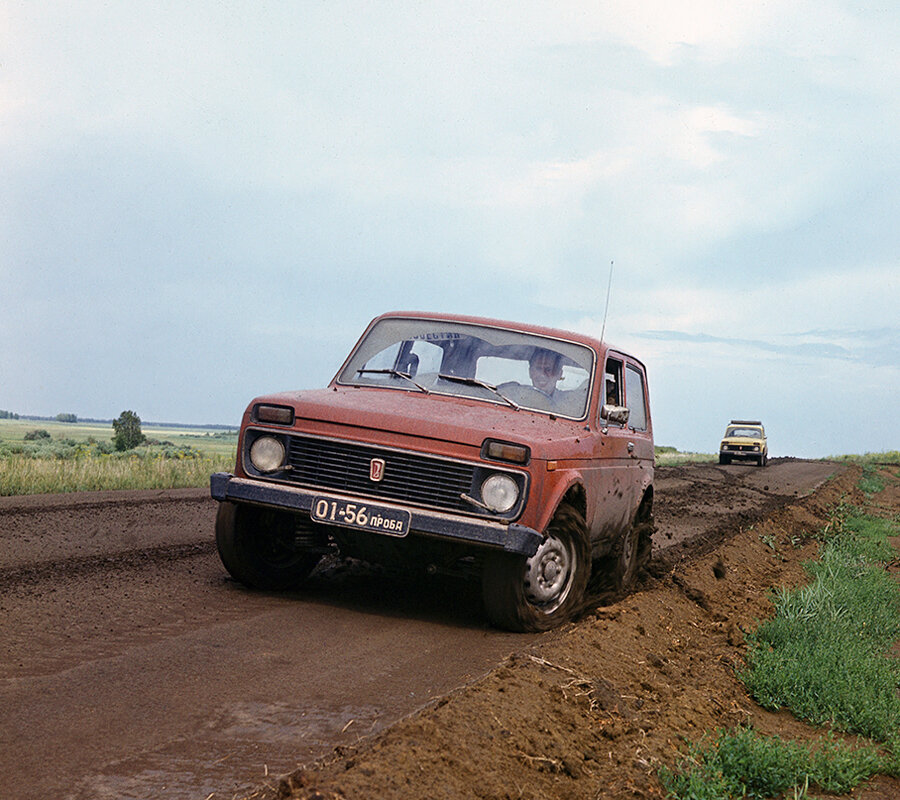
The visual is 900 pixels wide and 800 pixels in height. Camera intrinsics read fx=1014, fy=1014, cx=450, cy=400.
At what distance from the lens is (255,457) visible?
6.40 meters

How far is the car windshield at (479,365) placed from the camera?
713cm

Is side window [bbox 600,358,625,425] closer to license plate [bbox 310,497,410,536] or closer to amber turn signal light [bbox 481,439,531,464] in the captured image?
amber turn signal light [bbox 481,439,531,464]

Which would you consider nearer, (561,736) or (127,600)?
(561,736)

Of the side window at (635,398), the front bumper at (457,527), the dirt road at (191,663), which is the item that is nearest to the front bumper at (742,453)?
the side window at (635,398)

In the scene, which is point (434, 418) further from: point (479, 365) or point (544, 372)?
point (544, 372)

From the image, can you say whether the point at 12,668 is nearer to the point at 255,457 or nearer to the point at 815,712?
the point at 255,457

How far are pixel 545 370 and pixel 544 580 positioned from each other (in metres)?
1.66

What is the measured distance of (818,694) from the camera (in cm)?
578

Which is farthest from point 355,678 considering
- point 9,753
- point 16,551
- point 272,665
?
point 16,551

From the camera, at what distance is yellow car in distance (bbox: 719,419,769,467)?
45219 millimetres

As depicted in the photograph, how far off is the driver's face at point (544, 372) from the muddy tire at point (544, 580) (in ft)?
3.42

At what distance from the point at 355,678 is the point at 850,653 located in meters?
3.47

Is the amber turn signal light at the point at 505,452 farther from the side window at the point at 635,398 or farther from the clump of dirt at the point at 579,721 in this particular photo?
the side window at the point at 635,398

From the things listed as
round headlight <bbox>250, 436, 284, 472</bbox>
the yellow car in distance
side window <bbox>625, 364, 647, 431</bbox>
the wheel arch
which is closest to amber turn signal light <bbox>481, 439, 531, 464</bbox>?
the wheel arch
